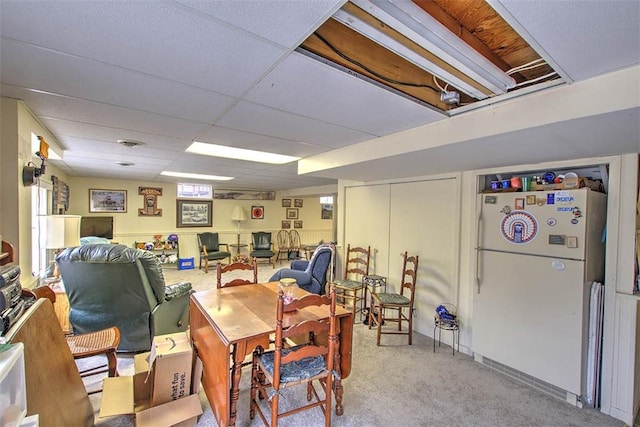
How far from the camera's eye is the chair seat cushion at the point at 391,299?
3205 millimetres

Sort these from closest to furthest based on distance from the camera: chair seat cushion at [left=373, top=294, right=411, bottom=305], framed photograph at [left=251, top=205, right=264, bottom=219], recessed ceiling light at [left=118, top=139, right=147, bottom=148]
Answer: recessed ceiling light at [left=118, top=139, right=147, bottom=148] → chair seat cushion at [left=373, top=294, right=411, bottom=305] → framed photograph at [left=251, top=205, right=264, bottom=219]

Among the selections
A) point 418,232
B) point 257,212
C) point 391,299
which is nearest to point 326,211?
point 257,212

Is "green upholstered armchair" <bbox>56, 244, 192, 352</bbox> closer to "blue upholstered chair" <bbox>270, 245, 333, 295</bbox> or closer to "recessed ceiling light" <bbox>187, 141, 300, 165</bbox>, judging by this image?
"recessed ceiling light" <bbox>187, 141, 300, 165</bbox>

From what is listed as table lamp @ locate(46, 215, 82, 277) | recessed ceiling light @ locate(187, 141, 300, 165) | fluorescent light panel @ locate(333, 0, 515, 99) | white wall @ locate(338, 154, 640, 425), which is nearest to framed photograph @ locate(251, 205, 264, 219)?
white wall @ locate(338, 154, 640, 425)

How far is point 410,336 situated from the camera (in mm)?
3227

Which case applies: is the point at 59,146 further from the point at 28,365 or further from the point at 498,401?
the point at 498,401

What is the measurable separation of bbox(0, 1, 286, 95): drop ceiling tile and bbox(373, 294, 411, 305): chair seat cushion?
271cm

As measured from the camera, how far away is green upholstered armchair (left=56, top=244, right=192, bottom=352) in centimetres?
253

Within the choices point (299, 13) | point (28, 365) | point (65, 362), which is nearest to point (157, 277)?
point (65, 362)

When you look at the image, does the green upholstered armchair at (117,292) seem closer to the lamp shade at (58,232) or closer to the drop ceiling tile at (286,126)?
the lamp shade at (58,232)

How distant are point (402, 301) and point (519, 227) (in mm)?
1389

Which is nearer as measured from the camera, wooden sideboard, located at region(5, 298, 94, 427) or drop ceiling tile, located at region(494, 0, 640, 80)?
drop ceiling tile, located at region(494, 0, 640, 80)

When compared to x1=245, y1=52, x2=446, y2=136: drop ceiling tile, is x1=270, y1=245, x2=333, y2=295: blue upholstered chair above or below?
below

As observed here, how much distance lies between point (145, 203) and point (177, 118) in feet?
18.9
